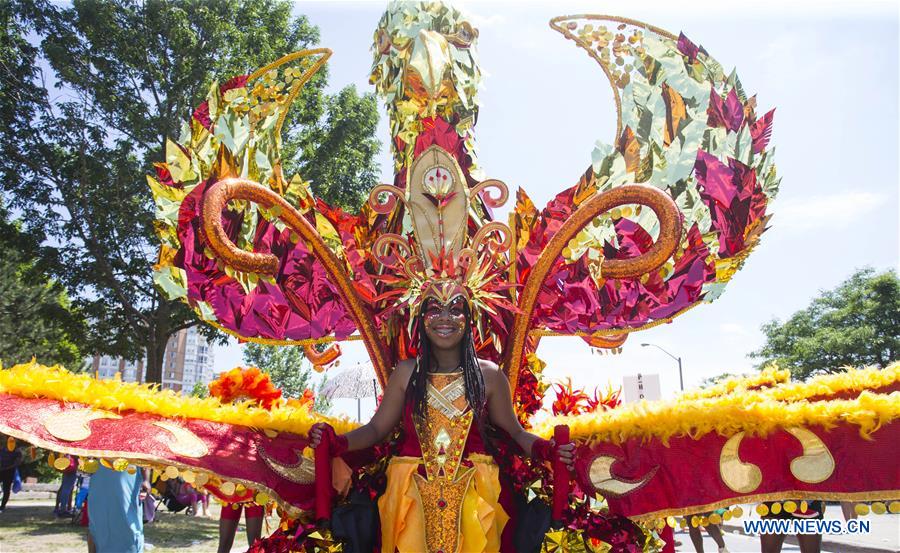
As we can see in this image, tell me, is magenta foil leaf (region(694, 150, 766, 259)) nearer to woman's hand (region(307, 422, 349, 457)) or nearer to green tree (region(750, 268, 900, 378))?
woman's hand (region(307, 422, 349, 457))

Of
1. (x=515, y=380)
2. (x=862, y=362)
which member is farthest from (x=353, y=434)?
(x=862, y=362)

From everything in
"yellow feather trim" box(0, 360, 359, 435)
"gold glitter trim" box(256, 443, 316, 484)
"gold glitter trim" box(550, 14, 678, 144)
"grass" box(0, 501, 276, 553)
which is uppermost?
"gold glitter trim" box(550, 14, 678, 144)

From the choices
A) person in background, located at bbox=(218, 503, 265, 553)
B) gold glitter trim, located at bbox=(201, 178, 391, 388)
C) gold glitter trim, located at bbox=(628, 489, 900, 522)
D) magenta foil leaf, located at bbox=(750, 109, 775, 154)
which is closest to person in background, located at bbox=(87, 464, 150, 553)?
person in background, located at bbox=(218, 503, 265, 553)

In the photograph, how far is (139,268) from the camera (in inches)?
419

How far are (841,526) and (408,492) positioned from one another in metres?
2.70

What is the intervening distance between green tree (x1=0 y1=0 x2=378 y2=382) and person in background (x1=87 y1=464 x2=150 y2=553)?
5.86 m

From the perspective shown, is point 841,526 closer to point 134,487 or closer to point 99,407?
point 99,407

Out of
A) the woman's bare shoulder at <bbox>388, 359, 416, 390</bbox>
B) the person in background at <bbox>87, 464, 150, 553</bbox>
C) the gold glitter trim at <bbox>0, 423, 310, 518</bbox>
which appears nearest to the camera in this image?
the gold glitter trim at <bbox>0, 423, 310, 518</bbox>

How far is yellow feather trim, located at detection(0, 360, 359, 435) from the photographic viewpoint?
8.74 ft

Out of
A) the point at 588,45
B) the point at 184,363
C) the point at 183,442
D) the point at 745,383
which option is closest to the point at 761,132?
the point at 588,45

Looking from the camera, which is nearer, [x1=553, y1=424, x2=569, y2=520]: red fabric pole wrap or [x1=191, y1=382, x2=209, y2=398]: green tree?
[x1=553, y1=424, x2=569, y2=520]: red fabric pole wrap

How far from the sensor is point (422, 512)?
9.73 ft

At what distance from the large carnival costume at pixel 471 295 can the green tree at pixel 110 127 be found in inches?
275

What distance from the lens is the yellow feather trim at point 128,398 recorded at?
105 inches
